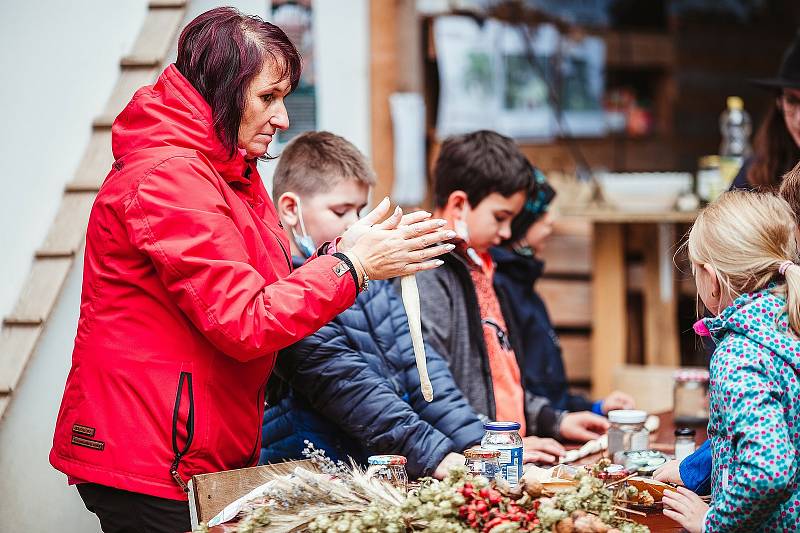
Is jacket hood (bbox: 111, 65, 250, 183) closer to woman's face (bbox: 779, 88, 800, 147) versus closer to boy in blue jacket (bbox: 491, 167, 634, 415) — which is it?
boy in blue jacket (bbox: 491, 167, 634, 415)

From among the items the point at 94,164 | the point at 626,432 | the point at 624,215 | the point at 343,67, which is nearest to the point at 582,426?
the point at 626,432

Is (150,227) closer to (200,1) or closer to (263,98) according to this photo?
(263,98)

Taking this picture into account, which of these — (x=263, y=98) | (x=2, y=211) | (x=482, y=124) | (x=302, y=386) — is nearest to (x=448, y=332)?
(x=302, y=386)

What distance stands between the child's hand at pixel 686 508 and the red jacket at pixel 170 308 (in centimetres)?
79

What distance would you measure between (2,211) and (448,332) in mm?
1376

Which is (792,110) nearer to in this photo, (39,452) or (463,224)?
(463,224)

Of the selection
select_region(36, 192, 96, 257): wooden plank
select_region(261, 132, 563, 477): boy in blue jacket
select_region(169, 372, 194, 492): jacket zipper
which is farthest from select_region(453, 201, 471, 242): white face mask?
select_region(169, 372, 194, 492): jacket zipper

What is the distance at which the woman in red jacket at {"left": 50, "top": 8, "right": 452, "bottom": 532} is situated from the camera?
7.14 feet

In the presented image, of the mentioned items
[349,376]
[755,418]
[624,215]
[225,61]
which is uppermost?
[225,61]

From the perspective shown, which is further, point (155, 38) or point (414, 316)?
point (155, 38)

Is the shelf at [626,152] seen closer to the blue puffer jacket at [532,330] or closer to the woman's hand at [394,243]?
the blue puffer jacket at [532,330]

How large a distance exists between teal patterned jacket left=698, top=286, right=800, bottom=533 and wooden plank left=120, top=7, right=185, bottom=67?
6.82 ft

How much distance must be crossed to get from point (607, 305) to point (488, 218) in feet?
10.0

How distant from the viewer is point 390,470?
229 centimetres
